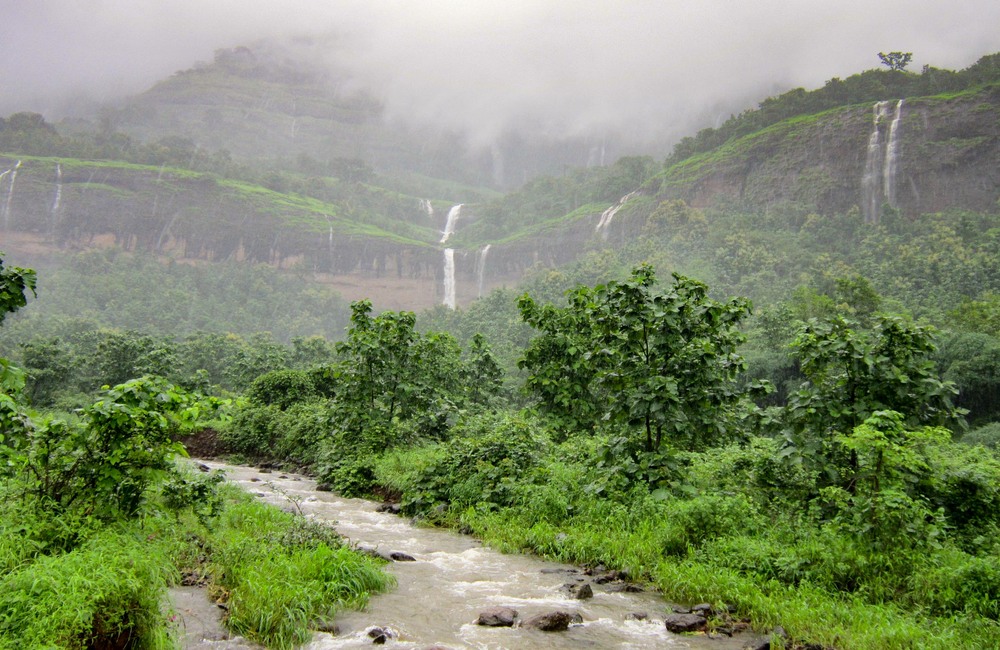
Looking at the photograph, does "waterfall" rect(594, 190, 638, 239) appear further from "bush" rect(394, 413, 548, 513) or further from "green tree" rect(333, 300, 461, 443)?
"bush" rect(394, 413, 548, 513)

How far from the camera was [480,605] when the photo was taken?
6.20 m

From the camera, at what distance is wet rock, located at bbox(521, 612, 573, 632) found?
213 inches

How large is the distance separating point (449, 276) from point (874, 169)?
70307mm

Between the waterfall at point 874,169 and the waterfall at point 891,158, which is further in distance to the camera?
the waterfall at point 874,169

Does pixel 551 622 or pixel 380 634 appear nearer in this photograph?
pixel 380 634

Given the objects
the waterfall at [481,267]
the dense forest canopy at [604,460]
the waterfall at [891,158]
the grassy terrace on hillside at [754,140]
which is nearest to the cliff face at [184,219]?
the waterfall at [481,267]

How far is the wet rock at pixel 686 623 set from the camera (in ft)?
17.9

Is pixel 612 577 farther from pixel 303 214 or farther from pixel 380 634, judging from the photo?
pixel 303 214

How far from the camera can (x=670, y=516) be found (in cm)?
748

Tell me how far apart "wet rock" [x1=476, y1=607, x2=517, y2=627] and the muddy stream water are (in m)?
0.07

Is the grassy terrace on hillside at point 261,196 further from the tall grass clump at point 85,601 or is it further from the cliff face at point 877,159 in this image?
the tall grass clump at point 85,601

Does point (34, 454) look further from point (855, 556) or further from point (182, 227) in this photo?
point (182, 227)

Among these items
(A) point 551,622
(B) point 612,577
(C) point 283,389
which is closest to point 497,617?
(A) point 551,622

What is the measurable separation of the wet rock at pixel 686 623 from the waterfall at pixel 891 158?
2944 inches
